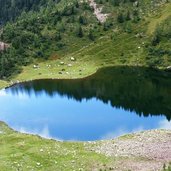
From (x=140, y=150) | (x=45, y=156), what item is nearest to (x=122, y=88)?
(x=140, y=150)

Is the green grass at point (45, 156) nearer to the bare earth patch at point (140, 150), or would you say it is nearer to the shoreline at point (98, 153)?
the shoreline at point (98, 153)

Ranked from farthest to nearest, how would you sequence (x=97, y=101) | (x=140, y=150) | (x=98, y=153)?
(x=97, y=101) → (x=140, y=150) → (x=98, y=153)

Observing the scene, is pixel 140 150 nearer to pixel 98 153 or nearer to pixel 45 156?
pixel 98 153

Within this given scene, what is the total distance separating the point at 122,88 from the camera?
151 m

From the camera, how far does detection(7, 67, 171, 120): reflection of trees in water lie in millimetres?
129125

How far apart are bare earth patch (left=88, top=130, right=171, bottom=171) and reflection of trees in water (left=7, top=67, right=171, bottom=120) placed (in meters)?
29.6

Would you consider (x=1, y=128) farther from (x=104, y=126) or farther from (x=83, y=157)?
(x=83, y=157)

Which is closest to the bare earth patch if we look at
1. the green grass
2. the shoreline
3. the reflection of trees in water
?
the shoreline

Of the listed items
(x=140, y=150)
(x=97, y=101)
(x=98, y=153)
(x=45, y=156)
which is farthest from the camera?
(x=97, y=101)

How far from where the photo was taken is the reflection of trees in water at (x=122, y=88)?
5084 inches

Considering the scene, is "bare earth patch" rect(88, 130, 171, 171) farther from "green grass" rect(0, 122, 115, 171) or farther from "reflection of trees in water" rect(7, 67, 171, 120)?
"reflection of trees in water" rect(7, 67, 171, 120)

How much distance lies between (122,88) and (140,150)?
7461cm

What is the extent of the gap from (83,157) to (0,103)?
68089 mm

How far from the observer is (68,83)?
164 metres
